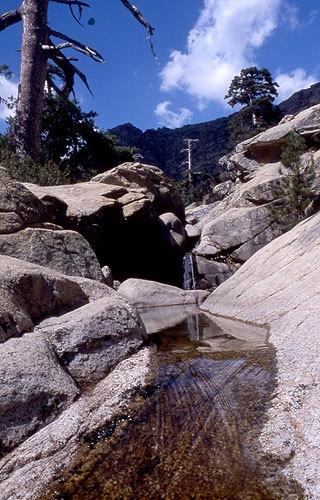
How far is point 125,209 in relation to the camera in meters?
15.3

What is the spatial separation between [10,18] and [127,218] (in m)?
11.5

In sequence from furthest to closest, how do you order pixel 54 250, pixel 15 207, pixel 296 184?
pixel 296 184 → pixel 15 207 → pixel 54 250

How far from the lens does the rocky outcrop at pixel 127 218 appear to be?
12.7m

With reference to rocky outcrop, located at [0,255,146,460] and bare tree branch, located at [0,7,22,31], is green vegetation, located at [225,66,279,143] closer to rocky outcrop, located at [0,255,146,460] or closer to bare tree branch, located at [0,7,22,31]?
bare tree branch, located at [0,7,22,31]

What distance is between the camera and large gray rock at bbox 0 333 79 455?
2572mm

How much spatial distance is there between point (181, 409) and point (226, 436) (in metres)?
0.57

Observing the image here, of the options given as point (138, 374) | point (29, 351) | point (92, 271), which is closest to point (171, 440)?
point (138, 374)

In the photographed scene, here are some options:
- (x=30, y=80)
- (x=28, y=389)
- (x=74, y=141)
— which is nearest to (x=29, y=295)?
(x=28, y=389)

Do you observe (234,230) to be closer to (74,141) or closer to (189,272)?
(189,272)

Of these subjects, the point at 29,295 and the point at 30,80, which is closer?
the point at 29,295

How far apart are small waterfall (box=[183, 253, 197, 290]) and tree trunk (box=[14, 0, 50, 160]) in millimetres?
8982

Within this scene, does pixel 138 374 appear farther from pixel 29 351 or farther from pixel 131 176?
pixel 131 176

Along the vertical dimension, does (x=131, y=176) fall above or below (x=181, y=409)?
above

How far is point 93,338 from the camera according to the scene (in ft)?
12.7
